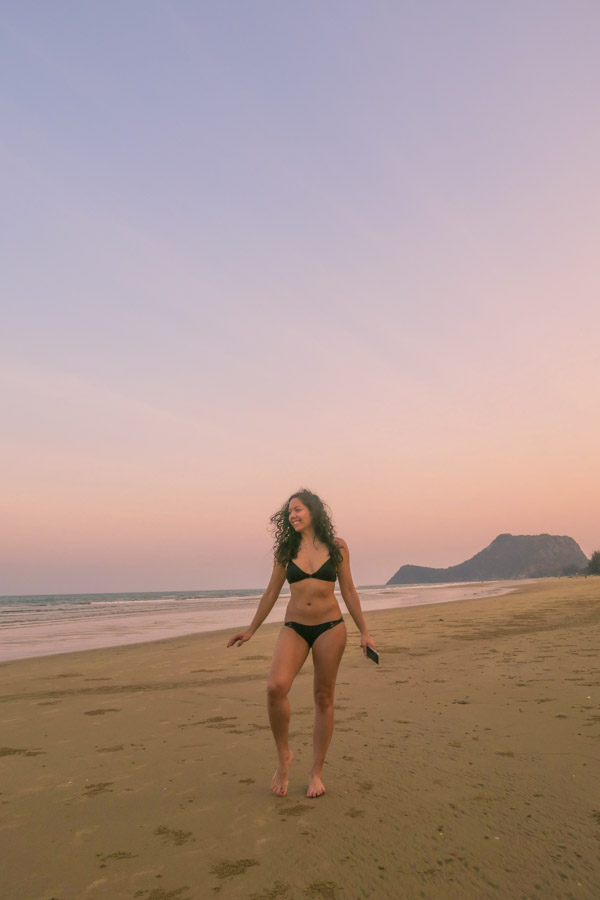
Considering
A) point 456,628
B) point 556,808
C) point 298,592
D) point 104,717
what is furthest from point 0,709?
point 456,628

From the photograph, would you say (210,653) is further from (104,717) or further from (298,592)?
(298,592)

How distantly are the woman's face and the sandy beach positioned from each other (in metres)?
1.76

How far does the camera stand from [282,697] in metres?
3.68

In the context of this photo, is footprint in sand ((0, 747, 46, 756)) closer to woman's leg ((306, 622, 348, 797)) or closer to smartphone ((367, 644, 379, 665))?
woman's leg ((306, 622, 348, 797))

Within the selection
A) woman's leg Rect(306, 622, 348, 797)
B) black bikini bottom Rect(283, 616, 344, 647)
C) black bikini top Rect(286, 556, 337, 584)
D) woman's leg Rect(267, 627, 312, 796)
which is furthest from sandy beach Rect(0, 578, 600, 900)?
black bikini top Rect(286, 556, 337, 584)

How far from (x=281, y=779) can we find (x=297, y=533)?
1.65 metres

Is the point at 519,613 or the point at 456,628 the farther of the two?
the point at 519,613

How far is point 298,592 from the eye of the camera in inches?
159

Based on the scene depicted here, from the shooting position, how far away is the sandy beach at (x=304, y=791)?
2623mm

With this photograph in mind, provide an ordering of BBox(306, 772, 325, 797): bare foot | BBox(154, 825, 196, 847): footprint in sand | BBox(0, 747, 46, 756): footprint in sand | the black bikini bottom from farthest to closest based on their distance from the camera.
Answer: BBox(0, 747, 46, 756): footprint in sand, the black bikini bottom, BBox(306, 772, 325, 797): bare foot, BBox(154, 825, 196, 847): footprint in sand

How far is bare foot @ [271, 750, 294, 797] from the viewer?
366 centimetres

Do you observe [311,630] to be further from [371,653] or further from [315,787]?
[315,787]

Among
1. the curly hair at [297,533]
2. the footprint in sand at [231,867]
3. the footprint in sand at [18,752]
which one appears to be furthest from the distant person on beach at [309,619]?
the footprint in sand at [18,752]

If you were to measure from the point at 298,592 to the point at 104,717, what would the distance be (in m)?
3.37
